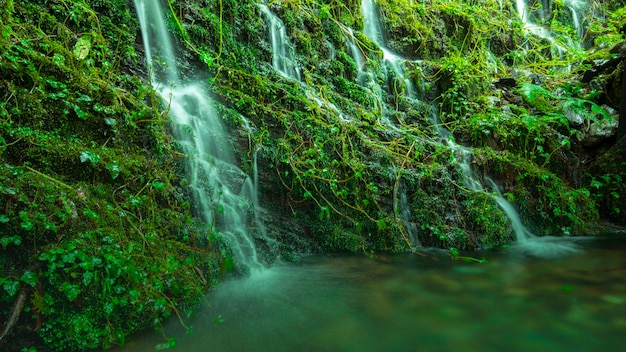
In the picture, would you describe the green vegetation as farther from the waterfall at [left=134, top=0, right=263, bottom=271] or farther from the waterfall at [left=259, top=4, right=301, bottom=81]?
the waterfall at [left=259, top=4, right=301, bottom=81]

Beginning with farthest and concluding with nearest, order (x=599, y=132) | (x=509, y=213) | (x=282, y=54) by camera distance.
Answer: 1. (x=599, y=132)
2. (x=282, y=54)
3. (x=509, y=213)

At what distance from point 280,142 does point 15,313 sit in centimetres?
280

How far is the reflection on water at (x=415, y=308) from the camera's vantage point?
2336mm

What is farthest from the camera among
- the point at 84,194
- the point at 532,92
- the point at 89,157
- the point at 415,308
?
the point at 532,92

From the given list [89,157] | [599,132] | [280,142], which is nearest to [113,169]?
[89,157]

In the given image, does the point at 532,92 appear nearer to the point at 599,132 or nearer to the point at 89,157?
the point at 599,132

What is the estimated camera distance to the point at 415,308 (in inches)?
112

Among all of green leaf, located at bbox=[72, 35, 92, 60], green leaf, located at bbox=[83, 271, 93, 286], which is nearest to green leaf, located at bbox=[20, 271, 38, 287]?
green leaf, located at bbox=[83, 271, 93, 286]

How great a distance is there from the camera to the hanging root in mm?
1982

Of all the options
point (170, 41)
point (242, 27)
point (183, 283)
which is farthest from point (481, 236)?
point (170, 41)

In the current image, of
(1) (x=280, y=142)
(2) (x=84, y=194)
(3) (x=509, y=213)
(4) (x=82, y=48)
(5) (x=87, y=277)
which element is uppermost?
(4) (x=82, y=48)

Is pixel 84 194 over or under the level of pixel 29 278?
over

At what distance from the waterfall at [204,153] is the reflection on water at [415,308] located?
0.49m

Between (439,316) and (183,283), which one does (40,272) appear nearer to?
(183,283)
